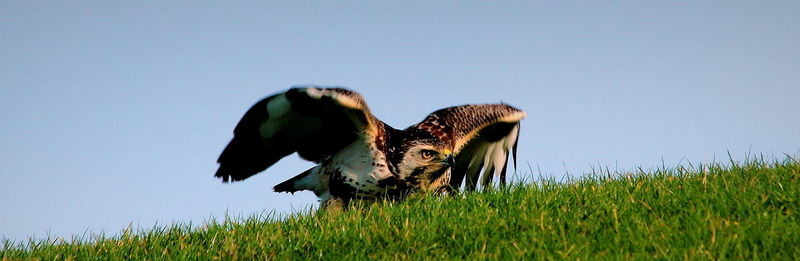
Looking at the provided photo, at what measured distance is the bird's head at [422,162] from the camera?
8.73 meters

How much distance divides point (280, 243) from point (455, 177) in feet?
12.8

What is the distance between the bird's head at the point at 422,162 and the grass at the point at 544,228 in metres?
0.47

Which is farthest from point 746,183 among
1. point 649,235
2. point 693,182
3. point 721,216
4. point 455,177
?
point 455,177

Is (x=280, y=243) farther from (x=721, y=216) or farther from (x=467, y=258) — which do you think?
(x=721, y=216)

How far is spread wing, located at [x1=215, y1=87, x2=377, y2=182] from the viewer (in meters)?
8.14

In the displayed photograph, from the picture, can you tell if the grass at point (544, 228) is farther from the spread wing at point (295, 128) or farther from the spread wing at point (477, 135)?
the spread wing at point (477, 135)

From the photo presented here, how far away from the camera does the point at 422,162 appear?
8734 millimetres

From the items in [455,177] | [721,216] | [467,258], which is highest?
[455,177]

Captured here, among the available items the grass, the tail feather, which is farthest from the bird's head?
the tail feather

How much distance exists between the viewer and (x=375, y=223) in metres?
6.99

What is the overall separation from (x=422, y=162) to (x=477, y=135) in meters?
1.42

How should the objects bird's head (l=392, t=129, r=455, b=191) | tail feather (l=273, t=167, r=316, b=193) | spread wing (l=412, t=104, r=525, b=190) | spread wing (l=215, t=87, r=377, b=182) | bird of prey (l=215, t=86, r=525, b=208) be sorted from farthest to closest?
spread wing (l=412, t=104, r=525, b=190), tail feather (l=273, t=167, r=316, b=193), bird's head (l=392, t=129, r=455, b=191), bird of prey (l=215, t=86, r=525, b=208), spread wing (l=215, t=87, r=377, b=182)

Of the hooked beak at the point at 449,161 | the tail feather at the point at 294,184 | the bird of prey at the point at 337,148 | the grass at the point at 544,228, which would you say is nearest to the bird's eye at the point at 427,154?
the bird of prey at the point at 337,148

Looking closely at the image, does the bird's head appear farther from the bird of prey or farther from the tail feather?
the tail feather
